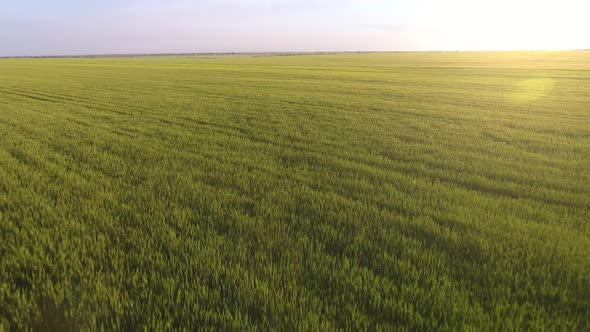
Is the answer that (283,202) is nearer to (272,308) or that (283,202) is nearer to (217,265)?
(217,265)

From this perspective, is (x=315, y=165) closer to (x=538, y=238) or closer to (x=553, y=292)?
(x=538, y=238)

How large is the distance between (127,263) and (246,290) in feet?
4.54

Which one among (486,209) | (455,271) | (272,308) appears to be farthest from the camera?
(486,209)

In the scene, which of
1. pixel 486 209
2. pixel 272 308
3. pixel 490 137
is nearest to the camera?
pixel 272 308

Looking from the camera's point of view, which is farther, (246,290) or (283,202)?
(283,202)

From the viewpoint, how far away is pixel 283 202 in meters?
5.82

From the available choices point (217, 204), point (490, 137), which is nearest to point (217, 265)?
point (217, 204)

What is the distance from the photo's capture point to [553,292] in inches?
135

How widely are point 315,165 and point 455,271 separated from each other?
4703 mm

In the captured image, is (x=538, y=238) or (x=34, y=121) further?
(x=34, y=121)

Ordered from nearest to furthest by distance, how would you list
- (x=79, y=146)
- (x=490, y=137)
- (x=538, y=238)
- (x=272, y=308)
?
(x=272, y=308)
(x=538, y=238)
(x=79, y=146)
(x=490, y=137)

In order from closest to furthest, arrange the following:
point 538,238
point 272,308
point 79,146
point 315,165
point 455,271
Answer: point 272,308, point 455,271, point 538,238, point 315,165, point 79,146

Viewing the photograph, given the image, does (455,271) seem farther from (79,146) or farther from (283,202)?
(79,146)

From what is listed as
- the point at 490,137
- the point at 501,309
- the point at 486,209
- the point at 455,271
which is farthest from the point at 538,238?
the point at 490,137
